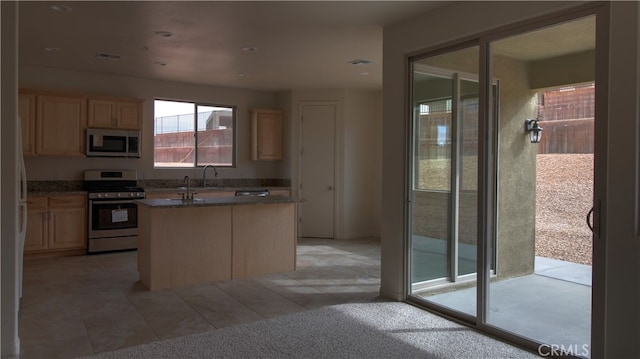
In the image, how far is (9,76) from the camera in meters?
2.84

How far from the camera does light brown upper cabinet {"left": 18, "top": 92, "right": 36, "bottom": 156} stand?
19.6ft

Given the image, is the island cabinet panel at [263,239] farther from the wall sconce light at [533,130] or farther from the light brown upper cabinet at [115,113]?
the light brown upper cabinet at [115,113]

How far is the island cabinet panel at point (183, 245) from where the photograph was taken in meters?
4.56

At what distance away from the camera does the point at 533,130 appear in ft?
12.9

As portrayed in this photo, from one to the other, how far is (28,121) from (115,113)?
1085 mm

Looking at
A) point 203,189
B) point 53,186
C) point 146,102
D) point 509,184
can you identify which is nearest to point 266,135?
point 203,189

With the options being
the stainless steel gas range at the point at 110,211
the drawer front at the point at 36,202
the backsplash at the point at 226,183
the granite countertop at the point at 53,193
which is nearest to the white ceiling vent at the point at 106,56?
the stainless steel gas range at the point at 110,211

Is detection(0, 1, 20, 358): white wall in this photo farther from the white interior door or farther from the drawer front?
the white interior door

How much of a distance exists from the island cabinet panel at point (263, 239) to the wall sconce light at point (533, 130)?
269 cm

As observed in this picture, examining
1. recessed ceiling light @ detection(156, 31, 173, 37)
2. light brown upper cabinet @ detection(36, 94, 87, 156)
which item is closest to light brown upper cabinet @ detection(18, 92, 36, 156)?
light brown upper cabinet @ detection(36, 94, 87, 156)

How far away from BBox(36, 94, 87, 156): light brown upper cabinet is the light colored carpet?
4179 mm

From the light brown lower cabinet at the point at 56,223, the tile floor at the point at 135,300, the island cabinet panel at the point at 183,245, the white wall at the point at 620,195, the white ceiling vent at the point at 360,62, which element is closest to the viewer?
the white wall at the point at 620,195

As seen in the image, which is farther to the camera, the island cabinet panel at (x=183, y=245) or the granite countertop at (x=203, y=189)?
the granite countertop at (x=203, y=189)

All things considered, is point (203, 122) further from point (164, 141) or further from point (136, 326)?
point (136, 326)
